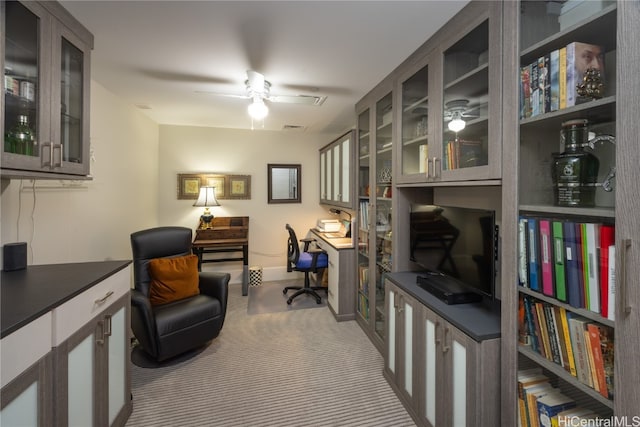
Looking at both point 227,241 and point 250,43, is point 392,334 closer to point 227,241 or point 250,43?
point 250,43

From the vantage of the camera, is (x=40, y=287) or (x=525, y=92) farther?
(x=40, y=287)

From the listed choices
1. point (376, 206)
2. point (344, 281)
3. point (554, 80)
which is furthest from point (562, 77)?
point (344, 281)

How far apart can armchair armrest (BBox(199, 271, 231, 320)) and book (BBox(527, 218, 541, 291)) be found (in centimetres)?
246

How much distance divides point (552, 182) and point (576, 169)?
0.11 metres

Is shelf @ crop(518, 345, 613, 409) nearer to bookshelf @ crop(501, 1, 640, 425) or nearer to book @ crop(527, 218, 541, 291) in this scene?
bookshelf @ crop(501, 1, 640, 425)

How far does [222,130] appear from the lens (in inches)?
181

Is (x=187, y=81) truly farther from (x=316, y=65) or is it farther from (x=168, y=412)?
(x=168, y=412)

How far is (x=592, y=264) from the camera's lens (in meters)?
1.02

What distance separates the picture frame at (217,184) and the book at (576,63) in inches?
163

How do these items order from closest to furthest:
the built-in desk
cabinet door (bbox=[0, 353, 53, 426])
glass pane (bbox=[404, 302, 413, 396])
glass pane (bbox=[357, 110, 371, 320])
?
cabinet door (bbox=[0, 353, 53, 426]), glass pane (bbox=[404, 302, 413, 396]), glass pane (bbox=[357, 110, 371, 320]), the built-in desk

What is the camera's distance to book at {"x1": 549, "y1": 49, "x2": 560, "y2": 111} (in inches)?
44.9

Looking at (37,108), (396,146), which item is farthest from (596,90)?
(37,108)

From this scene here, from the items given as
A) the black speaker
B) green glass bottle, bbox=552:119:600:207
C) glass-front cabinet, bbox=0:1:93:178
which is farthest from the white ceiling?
the black speaker

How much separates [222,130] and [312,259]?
2.55 metres
